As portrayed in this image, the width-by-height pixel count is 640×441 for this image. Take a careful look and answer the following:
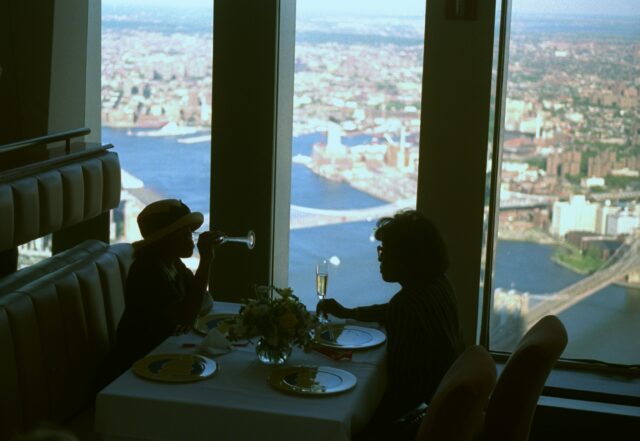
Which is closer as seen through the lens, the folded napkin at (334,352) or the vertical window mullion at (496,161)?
the folded napkin at (334,352)

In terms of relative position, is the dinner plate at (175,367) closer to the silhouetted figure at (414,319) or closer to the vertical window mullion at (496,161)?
the silhouetted figure at (414,319)

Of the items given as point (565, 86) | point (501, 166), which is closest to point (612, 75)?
point (565, 86)

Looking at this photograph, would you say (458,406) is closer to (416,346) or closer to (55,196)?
(416,346)

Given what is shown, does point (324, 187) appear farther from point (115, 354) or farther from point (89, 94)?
point (115, 354)

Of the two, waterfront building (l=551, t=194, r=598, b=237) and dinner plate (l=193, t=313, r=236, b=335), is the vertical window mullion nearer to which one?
waterfront building (l=551, t=194, r=598, b=237)

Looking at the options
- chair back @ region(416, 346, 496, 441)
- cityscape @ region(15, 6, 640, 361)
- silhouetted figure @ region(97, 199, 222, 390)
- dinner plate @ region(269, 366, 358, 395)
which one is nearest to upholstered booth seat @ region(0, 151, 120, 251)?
silhouetted figure @ region(97, 199, 222, 390)

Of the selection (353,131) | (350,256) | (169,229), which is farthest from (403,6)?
(169,229)

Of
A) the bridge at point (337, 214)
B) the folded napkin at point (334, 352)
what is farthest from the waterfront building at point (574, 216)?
the folded napkin at point (334, 352)
